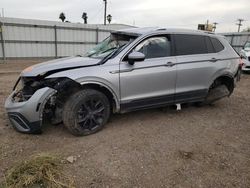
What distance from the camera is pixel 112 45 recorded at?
4.39 m

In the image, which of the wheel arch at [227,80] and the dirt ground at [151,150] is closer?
the dirt ground at [151,150]

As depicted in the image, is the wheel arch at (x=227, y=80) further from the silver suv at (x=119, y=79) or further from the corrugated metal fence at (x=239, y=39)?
the corrugated metal fence at (x=239, y=39)

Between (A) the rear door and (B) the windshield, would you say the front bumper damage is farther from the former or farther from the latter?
(A) the rear door

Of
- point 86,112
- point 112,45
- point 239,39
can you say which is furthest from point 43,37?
point 239,39

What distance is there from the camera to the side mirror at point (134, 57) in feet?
12.5

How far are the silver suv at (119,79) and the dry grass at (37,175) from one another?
83 centimetres

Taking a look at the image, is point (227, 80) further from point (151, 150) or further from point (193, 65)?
point (151, 150)

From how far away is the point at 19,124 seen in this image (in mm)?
3631

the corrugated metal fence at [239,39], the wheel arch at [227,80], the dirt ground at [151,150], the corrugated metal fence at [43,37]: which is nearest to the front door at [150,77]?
the dirt ground at [151,150]

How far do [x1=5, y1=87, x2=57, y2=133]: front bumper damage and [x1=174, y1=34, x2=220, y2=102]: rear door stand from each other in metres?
2.49

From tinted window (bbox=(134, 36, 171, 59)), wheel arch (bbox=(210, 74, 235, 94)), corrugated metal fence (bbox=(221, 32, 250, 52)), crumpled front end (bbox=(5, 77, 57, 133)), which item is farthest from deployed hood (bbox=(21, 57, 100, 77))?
corrugated metal fence (bbox=(221, 32, 250, 52))

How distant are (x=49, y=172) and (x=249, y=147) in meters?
3.05

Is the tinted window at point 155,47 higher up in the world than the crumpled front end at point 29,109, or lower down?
higher up

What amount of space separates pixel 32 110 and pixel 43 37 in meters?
13.4
